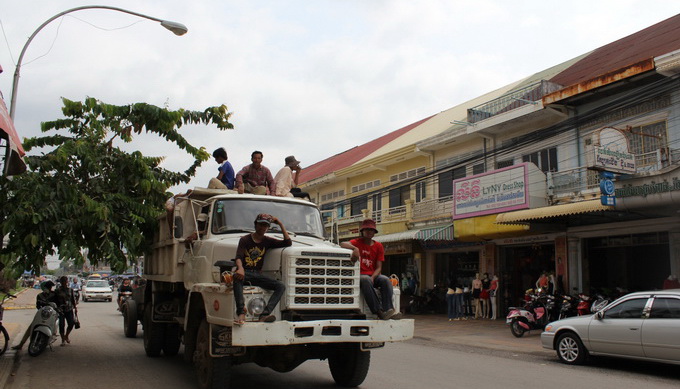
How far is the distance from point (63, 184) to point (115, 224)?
3.70 ft

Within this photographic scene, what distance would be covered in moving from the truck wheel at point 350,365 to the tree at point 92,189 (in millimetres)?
4386

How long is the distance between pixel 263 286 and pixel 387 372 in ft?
12.1

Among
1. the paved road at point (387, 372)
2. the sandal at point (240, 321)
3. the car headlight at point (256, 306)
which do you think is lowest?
the paved road at point (387, 372)

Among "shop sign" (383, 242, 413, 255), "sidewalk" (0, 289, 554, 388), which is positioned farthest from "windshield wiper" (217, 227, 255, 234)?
"shop sign" (383, 242, 413, 255)

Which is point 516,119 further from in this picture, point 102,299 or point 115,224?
point 102,299

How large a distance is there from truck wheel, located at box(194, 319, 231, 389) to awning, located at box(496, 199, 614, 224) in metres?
10.7

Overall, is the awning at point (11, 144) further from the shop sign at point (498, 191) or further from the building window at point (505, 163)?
the building window at point (505, 163)

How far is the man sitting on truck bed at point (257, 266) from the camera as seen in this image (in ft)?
20.2

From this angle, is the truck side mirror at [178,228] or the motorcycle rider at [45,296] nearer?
the truck side mirror at [178,228]

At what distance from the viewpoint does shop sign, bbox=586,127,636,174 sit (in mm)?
14141

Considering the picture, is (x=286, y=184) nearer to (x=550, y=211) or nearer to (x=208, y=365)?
(x=208, y=365)

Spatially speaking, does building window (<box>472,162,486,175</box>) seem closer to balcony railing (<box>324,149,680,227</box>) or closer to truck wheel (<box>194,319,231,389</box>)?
balcony railing (<box>324,149,680,227</box>)

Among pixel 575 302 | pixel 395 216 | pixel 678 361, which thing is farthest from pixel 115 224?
pixel 395 216

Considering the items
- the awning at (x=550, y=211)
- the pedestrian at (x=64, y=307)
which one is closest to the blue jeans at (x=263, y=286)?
the pedestrian at (x=64, y=307)
